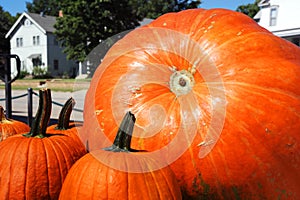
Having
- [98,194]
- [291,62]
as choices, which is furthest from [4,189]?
[291,62]

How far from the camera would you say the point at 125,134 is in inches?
56.6

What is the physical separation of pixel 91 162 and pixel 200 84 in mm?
666

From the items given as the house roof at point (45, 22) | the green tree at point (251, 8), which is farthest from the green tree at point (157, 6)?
the house roof at point (45, 22)

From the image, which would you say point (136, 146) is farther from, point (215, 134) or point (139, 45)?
point (139, 45)

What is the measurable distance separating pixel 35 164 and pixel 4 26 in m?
57.3

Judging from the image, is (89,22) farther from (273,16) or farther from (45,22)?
(273,16)

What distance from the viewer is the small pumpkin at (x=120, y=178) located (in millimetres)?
1372

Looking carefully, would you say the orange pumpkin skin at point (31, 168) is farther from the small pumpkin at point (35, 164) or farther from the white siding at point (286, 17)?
the white siding at point (286, 17)

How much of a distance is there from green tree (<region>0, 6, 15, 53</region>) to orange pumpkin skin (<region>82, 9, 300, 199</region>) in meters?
48.8

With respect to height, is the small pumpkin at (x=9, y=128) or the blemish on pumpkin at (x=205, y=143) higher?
the blemish on pumpkin at (x=205, y=143)

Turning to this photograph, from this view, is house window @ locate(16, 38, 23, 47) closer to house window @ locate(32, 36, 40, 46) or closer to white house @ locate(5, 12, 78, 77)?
white house @ locate(5, 12, 78, 77)

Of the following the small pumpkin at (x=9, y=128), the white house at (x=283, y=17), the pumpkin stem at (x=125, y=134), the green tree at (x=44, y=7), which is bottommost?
the small pumpkin at (x=9, y=128)

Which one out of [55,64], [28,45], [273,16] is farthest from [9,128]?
[28,45]

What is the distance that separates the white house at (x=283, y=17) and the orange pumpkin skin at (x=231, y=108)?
2715 cm
